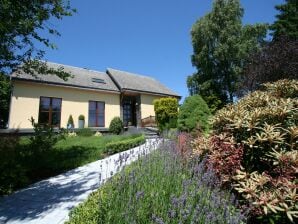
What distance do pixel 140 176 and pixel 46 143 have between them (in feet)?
14.6

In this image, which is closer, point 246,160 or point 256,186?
point 256,186

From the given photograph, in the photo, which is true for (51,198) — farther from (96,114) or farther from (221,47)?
(221,47)

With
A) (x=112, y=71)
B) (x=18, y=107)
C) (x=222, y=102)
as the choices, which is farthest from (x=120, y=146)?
(x=222, y=102)

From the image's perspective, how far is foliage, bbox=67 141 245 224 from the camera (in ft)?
10.5

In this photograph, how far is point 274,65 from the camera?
572 inches

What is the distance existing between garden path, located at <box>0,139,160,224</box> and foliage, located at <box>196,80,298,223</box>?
6.18 feet

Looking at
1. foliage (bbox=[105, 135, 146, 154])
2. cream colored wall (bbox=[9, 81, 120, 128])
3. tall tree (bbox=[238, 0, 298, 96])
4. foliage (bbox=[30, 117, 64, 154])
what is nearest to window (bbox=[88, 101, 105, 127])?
cream colored wall (bbox=[9, 81, 120, 128])

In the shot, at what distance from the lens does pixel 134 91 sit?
23.3 meters

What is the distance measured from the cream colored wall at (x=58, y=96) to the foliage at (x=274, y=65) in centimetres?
1151

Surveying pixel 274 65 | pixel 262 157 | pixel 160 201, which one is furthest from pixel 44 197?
pixel 274 65

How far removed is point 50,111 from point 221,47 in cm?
1945

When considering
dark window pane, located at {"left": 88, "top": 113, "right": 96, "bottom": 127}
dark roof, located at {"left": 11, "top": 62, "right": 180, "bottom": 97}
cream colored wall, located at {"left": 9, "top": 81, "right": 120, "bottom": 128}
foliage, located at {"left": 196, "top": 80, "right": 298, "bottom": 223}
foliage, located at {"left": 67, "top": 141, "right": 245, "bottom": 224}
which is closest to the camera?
foliage, located at {"left": 67, "top": 141, "right": 245, "bottom": 224}

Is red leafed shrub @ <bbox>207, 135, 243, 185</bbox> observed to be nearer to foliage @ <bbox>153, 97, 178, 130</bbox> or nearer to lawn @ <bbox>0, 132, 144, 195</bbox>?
→ lawn @ <bbox>0, 132, 144, 195</bbox>

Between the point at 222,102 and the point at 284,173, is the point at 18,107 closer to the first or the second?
the point at 284,173
